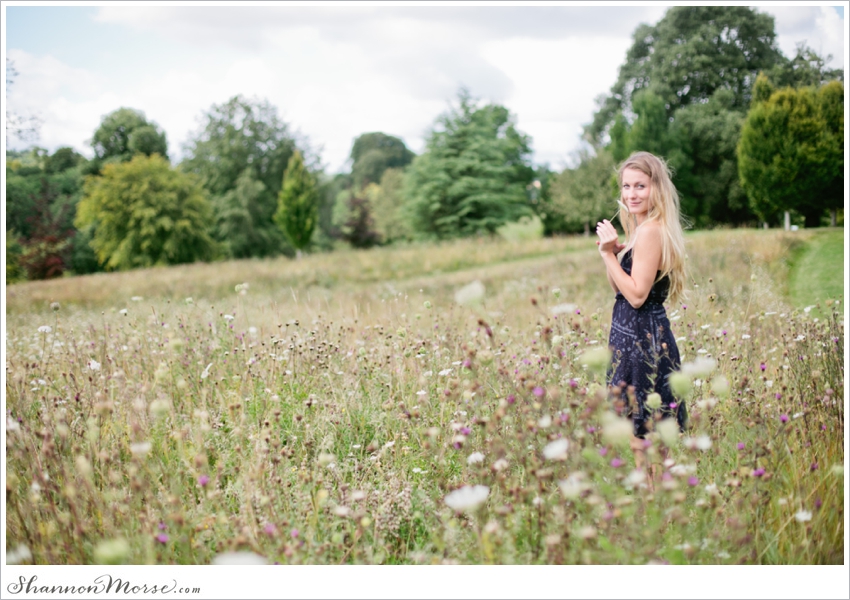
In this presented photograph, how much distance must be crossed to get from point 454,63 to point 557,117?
1.32 meters

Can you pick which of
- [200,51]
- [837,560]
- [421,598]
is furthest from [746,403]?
[200,51]

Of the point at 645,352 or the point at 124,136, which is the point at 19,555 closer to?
the point at 645,352

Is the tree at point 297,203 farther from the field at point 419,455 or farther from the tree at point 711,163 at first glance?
the field at point 419,455

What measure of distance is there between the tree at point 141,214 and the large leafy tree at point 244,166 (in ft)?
23.1

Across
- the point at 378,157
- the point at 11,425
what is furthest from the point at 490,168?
the point at 11,425

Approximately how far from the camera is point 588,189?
25.2 m

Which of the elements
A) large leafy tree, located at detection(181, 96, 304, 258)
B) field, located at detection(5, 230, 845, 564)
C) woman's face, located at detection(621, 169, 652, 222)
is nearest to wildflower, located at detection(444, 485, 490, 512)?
field, located at detection(5, 230, 845, 564)

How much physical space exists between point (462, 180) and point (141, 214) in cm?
1657

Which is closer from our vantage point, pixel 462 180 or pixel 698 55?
pixel 698 55

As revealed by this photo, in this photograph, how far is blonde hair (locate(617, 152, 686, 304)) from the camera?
103 inches

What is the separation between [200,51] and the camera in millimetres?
3662

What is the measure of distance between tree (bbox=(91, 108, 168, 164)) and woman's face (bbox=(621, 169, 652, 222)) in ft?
116

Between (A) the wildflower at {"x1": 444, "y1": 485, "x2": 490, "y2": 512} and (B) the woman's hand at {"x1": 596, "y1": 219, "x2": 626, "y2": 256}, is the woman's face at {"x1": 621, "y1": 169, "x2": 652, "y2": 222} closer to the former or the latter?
(B) the woman's hand at {"x1": 596, "y1": 219, "x2": 626, "y2": 256}

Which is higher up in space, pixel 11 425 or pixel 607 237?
pixel 607 237
